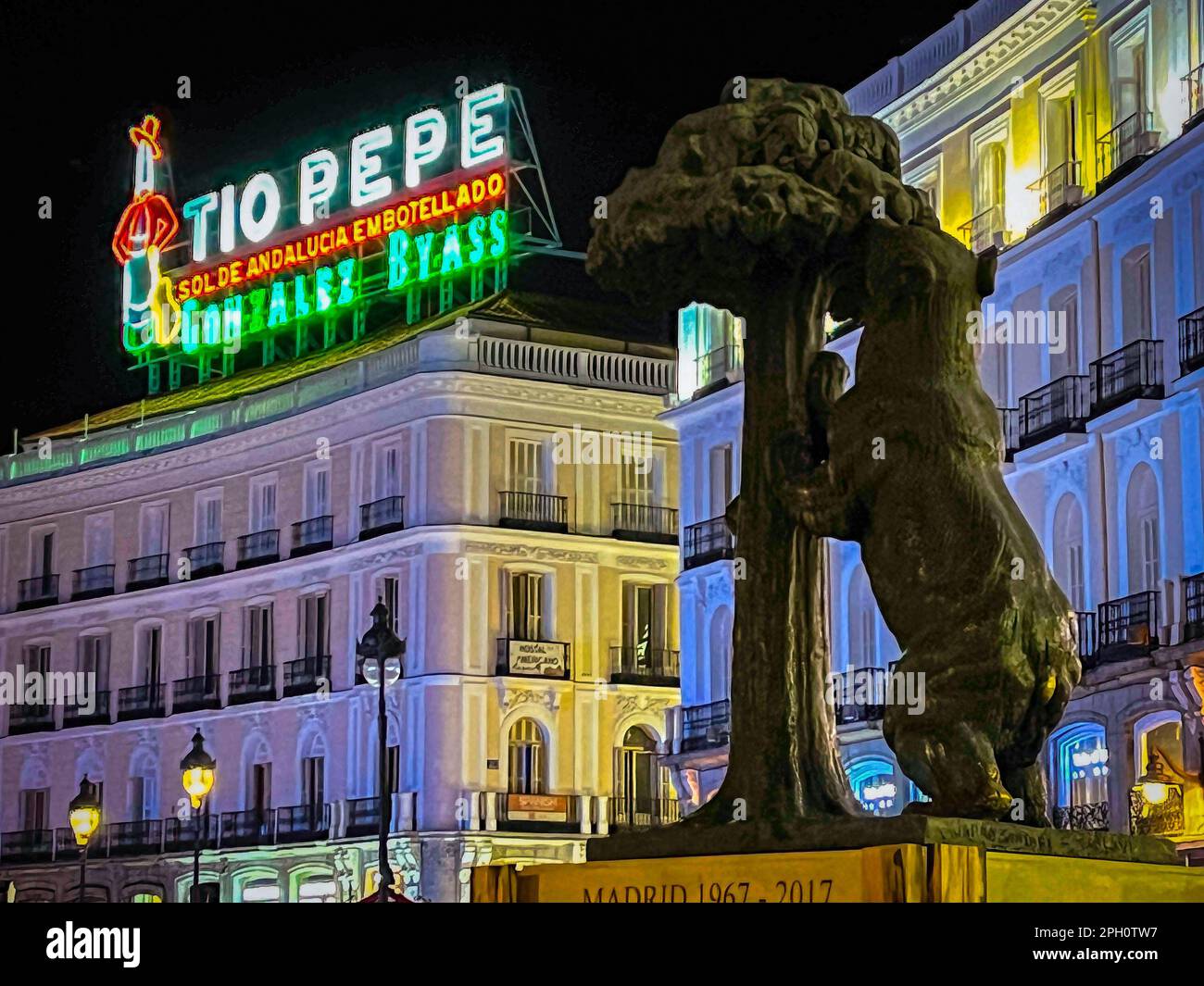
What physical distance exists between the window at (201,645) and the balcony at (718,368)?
12.8 m

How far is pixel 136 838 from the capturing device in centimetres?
4844

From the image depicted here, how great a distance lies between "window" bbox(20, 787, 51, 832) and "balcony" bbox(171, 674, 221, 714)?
4.50 m

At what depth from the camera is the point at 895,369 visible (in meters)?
9.46

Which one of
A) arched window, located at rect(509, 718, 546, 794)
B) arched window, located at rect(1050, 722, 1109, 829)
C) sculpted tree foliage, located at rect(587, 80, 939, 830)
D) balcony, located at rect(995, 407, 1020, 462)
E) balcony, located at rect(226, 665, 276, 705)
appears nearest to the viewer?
sculpted tree foliage, located at rect(587, 80, 939, 830)

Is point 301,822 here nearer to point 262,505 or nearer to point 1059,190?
point 262,505

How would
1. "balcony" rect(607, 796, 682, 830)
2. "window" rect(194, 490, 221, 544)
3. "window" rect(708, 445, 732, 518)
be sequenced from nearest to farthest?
"window" rect(708, 445, 732, 518) → "balcony" rect(607, 796, 682, 830) → "window" rect(194, 490, 221, 544)

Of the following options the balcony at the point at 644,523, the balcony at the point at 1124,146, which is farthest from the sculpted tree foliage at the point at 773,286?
the balcony at the point at 644,523

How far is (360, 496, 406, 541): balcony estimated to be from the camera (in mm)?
45469

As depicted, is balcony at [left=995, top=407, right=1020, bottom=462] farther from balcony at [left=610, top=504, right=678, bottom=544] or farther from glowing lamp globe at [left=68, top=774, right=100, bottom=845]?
balcony at [left=610, top=504, right=678, bottom=544]

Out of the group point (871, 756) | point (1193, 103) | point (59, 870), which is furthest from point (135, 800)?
point (1193, 103)

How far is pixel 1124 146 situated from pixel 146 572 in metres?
27.2

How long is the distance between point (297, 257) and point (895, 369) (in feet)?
137

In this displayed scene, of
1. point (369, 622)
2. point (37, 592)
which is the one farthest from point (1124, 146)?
point (37, 592)

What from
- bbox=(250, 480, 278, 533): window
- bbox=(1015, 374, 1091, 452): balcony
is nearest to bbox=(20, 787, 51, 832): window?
bbox=(250, 480, 278, 533): window
